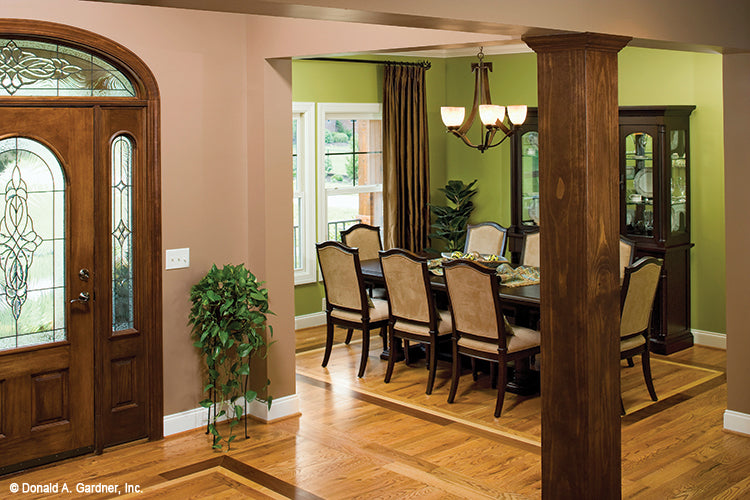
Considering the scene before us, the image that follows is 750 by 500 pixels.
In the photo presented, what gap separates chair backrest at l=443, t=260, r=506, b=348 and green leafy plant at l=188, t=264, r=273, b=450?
1.19 meters

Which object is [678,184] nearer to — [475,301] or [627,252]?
[627,252]

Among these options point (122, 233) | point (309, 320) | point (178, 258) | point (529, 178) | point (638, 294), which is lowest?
point (309, 320)

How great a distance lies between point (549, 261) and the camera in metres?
3.02

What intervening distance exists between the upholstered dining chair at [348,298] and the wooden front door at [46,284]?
1.92 meters

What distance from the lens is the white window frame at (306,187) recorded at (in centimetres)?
730

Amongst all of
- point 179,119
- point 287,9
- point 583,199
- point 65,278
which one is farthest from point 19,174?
point 583,199

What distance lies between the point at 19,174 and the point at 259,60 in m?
1.50

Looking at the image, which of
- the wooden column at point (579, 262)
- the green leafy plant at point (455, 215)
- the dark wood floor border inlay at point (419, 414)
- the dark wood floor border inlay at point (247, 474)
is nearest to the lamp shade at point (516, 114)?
the green leafy plant at point (455, 215)

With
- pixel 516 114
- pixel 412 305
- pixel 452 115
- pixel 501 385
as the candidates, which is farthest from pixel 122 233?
pixel 516 114

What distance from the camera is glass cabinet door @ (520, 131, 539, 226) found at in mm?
7383

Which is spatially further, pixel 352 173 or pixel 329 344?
pixel 352 173

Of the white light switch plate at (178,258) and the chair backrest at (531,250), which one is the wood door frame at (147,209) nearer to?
the white light switch plate at (178,258)

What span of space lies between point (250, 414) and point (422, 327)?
1.30 m

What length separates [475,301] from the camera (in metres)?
4.99
